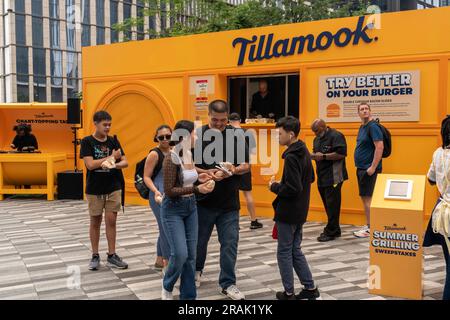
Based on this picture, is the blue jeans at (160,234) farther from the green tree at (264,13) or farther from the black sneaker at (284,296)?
the green tree at (264,13)

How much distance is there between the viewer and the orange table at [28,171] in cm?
1166

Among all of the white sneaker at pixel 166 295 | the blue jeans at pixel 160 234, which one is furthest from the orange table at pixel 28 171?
the white sneaker at pixel 166 295

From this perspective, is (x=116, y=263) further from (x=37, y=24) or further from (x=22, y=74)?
(x=37, y=24)

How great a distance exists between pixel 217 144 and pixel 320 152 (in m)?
2.96

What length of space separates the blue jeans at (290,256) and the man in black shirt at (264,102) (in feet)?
17.2

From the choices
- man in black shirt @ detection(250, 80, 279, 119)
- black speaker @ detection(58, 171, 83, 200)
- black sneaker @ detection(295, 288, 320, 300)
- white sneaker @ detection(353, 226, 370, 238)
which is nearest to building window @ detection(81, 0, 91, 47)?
black speaker @ detection(58, 171, 83, 200)

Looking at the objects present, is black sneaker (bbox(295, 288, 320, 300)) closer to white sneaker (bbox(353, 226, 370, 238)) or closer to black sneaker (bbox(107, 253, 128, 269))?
black sneaker (bbox(107, 253, 128, 269))

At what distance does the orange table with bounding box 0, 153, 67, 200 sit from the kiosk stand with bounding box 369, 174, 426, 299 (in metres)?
8.81

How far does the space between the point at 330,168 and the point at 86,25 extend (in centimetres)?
5798

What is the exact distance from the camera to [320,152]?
7.28m

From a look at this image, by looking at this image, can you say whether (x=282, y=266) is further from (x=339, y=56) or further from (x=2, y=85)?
(x=2, y=85)

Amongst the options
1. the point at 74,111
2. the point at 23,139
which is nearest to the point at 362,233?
the point at 74,111

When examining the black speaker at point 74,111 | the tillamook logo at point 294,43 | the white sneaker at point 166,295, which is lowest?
the white sneaker at point 166,295
